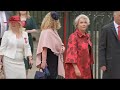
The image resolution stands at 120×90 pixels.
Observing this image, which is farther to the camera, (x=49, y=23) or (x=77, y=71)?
(x=49, y=23)

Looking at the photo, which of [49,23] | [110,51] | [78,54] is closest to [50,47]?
[49,23]

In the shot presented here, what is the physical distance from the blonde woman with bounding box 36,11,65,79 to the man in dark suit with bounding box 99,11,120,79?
74cm

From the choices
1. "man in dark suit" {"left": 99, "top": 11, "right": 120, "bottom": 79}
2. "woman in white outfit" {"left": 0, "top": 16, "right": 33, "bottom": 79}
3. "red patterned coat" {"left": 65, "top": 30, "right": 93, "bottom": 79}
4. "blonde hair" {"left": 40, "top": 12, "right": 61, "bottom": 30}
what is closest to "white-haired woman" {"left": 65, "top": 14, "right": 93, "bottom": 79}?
"red patterned coat" {"left": 65, "top": 30, "right": 93, "bottom": 79}

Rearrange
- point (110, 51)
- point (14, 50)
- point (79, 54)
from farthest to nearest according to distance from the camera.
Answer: point (14, 50) → point (79, 54) → point (110, 51)

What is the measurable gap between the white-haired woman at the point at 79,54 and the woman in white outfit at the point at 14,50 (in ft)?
2.40

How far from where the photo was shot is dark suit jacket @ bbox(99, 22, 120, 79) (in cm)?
479

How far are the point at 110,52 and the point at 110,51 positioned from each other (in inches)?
0.5

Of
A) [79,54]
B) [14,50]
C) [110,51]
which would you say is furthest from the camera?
[14,50]

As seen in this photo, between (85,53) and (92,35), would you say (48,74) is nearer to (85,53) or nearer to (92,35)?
(85,53)

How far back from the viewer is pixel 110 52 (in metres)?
4.82

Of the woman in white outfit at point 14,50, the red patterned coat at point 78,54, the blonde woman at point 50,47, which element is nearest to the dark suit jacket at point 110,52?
the red patterned coat at point 78,54

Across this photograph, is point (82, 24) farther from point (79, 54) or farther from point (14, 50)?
point (14, 50)

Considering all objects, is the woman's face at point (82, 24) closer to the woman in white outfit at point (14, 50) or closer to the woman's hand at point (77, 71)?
the woman's hand at point (77, 71)

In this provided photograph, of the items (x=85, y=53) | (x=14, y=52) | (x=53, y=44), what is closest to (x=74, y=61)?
(x=85, y=53)
